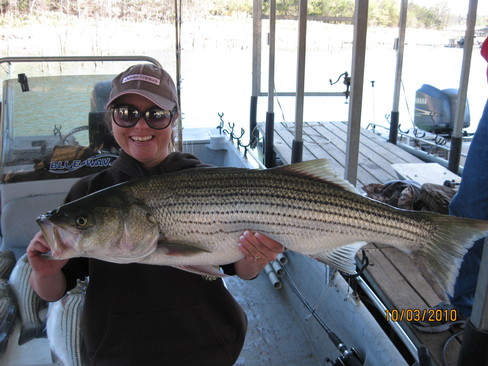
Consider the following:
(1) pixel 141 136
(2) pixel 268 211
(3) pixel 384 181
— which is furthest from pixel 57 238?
(3) pixel 384 181

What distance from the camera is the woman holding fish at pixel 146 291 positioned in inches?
71.3

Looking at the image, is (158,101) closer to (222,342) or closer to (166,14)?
(222,342)

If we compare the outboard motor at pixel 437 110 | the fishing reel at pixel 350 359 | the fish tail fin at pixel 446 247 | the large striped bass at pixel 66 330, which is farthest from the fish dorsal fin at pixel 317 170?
the outboard motor at pixel 437 110

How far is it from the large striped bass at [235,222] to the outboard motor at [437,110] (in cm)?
760

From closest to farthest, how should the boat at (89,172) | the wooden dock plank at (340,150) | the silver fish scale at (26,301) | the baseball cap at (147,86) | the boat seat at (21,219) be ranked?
the baseball cap at (147,86) < the silver fish scale at (26,301) < the boat at (89,172) < the boat seat at (21,219) < the wooden dock plank at (340,150)

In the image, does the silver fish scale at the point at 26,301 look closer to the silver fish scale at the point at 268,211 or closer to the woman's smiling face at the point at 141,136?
the woman's smiling face at the point at 141,136

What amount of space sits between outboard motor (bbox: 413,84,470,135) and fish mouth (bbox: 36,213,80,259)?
845cm

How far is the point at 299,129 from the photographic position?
20.1 ft

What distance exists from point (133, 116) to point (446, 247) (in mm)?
1469

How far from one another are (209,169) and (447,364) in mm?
1917

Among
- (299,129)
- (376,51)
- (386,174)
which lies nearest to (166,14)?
(299,129)

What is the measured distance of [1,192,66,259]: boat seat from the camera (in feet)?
11.5

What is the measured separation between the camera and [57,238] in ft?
5.41

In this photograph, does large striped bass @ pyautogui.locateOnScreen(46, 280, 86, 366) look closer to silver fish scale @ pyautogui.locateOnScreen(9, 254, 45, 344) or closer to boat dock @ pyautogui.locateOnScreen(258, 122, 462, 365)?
silver fish scale @ pyautogui.locateOnScreen(9, 254, 45, 344)
